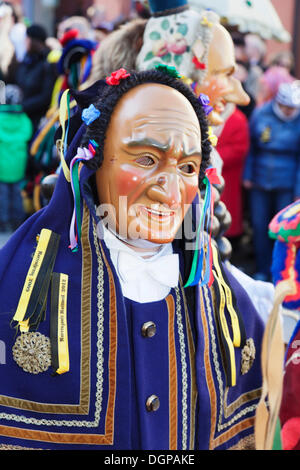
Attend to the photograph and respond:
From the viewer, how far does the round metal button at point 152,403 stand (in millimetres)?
1531

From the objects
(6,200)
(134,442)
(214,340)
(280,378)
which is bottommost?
(6,200)

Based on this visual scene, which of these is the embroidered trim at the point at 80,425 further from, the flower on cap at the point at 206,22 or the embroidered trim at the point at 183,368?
the flower on cap at the point at 206,22

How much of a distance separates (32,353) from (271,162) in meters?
3.03

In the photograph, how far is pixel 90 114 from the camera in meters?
1.51

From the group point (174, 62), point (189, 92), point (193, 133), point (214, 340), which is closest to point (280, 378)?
point (214, 340)

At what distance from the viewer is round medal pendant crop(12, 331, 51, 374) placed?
1487 mm

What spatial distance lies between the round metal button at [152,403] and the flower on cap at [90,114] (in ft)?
2.18

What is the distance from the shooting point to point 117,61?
8.03 ft

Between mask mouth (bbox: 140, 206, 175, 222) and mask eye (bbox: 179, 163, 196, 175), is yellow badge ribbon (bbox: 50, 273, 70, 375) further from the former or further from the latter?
mask eye (bbox: 179, 163, 196, 175)

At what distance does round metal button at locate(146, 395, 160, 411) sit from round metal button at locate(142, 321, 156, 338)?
0.15 metres
